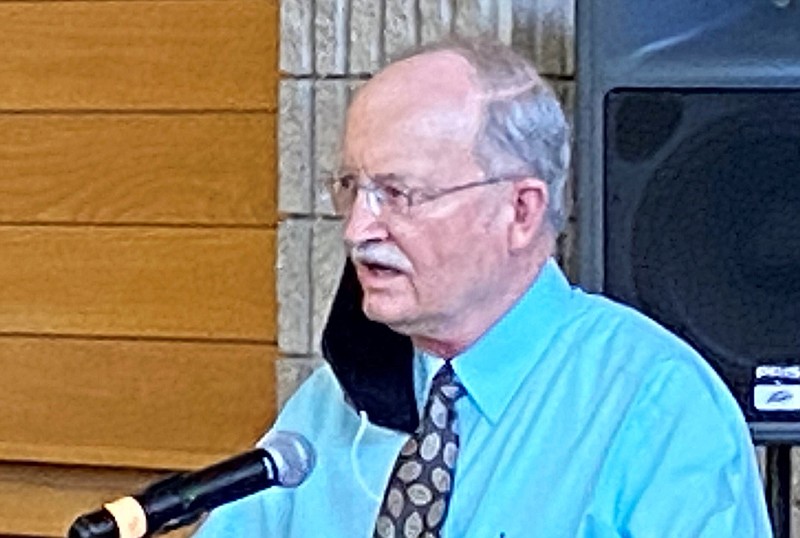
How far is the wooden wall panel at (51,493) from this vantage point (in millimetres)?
2650

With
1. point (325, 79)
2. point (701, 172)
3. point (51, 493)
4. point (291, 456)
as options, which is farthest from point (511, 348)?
point (51, 493)

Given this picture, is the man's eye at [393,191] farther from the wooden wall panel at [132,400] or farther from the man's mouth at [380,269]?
the wooden wall panel at [132,400]

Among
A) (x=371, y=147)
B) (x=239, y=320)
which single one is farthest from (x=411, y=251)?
(x=239, y=320)

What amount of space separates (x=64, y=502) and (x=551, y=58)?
3.25ft

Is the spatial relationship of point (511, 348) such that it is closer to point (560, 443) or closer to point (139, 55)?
point (560, 443)

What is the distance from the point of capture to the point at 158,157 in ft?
8.49

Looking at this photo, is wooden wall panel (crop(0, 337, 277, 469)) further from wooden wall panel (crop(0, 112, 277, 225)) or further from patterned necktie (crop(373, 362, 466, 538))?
patterned necktie (crop(373, 362, 466, 538))

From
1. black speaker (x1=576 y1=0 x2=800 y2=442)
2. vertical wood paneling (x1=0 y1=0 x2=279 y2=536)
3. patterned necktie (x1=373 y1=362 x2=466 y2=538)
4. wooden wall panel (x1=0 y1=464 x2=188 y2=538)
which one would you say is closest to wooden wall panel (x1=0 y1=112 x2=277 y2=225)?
vertical wood paneling (x1=0 y1=0 x2=279 y2=536)

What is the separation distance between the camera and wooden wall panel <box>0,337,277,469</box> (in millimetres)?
2568

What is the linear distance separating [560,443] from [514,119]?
10.2 inches

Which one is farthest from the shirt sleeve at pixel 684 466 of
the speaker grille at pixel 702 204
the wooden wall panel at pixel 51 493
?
the wooden wall panel at pixel 51 493

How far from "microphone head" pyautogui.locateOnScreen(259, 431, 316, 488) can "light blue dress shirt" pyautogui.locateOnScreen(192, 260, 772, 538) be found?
0.57ft

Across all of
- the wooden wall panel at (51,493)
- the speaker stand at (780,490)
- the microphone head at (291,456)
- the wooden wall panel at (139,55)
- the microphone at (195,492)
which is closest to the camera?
the microphone at (195,492)

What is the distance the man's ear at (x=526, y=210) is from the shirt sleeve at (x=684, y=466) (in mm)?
154
